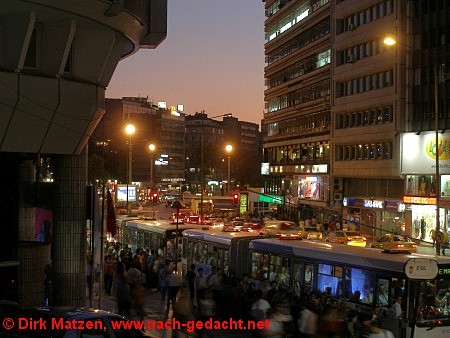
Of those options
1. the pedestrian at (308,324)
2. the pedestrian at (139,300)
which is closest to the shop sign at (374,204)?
the pedestrian at (139,300)

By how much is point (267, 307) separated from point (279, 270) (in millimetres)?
7144

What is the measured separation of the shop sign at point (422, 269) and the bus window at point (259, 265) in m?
8.13

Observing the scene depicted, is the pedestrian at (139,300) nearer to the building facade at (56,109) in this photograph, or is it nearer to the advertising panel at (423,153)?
the building facade at (56,109)

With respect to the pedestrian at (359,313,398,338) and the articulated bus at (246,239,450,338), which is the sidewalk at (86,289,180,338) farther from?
the pedestrian at (359,313,398,338)

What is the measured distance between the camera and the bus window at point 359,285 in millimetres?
18375

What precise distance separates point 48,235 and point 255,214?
3925 cm

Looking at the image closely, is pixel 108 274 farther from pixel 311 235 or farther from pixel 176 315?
pixel 311 235

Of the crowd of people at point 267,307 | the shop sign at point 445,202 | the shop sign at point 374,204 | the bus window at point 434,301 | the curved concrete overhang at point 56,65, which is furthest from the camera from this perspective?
the shop sign at point 374,204

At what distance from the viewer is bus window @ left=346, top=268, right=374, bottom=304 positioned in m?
18.4

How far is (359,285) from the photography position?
61.9 ft

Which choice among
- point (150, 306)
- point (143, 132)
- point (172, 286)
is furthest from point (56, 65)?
point (143, 132)

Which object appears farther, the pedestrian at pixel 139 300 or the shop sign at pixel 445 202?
the shop sign at pixel 445 202

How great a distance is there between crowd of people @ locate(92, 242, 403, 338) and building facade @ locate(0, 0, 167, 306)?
2.70 metres

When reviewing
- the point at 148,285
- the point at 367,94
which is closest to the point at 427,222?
the point at 367,94
